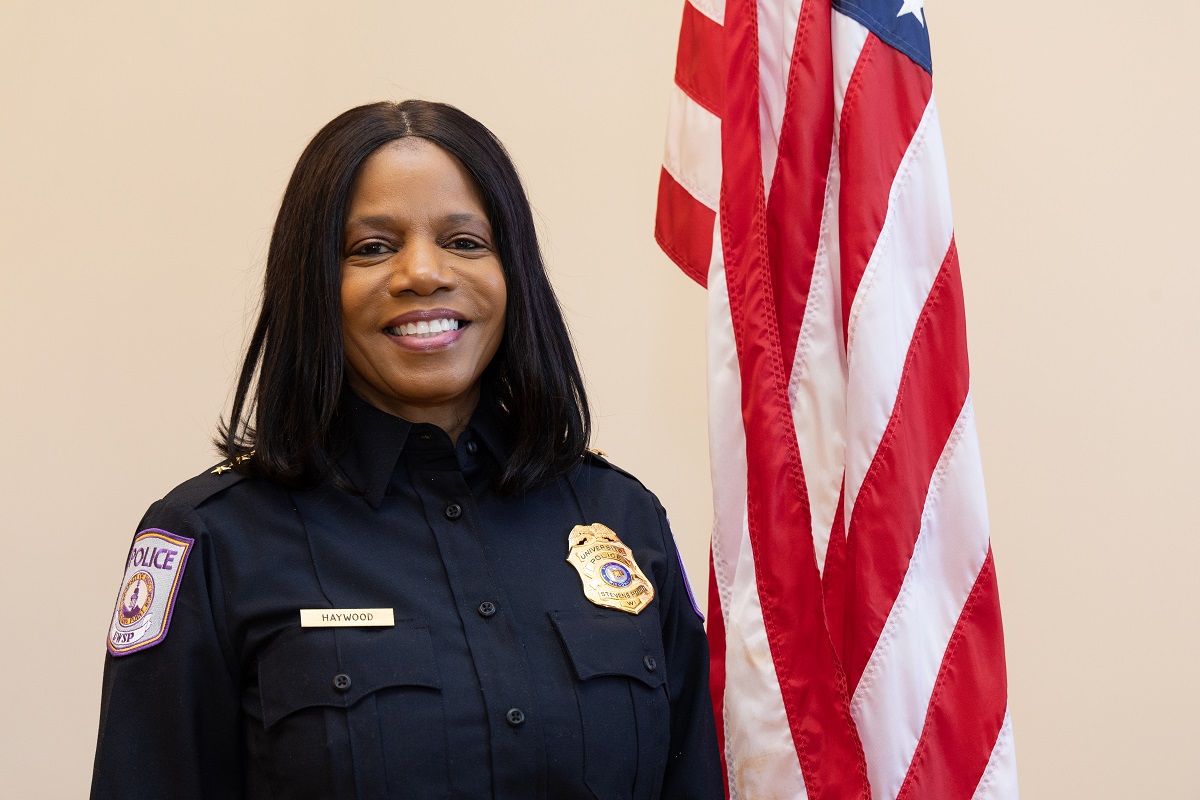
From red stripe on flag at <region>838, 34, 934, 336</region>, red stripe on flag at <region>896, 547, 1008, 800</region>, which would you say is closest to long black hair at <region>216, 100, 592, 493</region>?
red stripe on flag at <region>838, 34, 934, 336</region>

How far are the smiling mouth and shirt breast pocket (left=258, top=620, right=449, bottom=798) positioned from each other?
1.05 ft

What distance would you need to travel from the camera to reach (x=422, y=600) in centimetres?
139

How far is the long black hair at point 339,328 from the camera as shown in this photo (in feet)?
4.64

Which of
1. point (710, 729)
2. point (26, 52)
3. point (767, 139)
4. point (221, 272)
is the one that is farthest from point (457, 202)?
point (26, 52)

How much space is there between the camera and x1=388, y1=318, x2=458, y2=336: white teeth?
1425mm

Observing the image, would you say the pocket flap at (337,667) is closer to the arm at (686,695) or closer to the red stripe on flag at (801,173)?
the arm at (686,695)

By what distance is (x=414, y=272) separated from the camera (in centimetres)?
139

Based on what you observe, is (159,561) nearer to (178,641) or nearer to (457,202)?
(178,641)

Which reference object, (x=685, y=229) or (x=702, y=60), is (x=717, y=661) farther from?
(x=702, y=60)

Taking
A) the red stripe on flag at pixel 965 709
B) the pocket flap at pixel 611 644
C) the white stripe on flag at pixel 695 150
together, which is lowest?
the red stripe on flag at pixel 965 709

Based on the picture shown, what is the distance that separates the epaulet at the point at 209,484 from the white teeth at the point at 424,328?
212 mm

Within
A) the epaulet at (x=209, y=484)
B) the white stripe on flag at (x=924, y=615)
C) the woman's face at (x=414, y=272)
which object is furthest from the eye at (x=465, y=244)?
the white stripe on flag at (x=924, y=615)

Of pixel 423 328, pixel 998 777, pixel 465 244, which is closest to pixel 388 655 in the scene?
pixel 423 328

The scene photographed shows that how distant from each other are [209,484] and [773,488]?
632 mm
